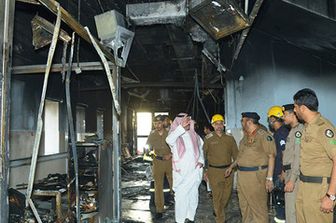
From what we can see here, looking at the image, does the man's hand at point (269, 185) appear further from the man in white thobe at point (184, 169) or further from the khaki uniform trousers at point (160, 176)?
the khaki uniform trousers at point (160, 176)

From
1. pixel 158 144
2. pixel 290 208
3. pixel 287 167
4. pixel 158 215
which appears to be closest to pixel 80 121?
pixel 158 144

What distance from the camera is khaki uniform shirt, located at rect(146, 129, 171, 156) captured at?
20.7 ft

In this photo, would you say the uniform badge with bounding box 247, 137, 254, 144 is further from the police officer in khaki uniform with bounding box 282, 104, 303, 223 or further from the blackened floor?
the blackened floor

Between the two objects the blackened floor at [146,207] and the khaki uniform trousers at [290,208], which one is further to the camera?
the blackened floor at [146,207]

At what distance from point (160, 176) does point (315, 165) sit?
3512 mm

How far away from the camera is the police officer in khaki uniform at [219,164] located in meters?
5.18

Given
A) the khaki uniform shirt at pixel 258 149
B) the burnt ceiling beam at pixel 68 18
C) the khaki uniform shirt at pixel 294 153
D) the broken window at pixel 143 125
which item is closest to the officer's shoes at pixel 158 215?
the khaki uniform shirt at pixel 258 149

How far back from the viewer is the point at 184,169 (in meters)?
4.98

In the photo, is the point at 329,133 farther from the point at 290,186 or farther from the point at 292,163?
the point at 290,186

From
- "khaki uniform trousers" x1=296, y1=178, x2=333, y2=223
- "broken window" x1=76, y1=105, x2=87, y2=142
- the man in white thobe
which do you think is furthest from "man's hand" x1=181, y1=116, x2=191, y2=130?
"broken window" x1=76, y1=105, x2=87, y2=142

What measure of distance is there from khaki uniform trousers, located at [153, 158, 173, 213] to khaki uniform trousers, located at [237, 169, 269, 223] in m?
1.97

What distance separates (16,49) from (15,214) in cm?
284

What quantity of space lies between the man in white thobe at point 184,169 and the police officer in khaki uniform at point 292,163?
148cm

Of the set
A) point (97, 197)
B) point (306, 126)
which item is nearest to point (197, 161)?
point (97, 197)
